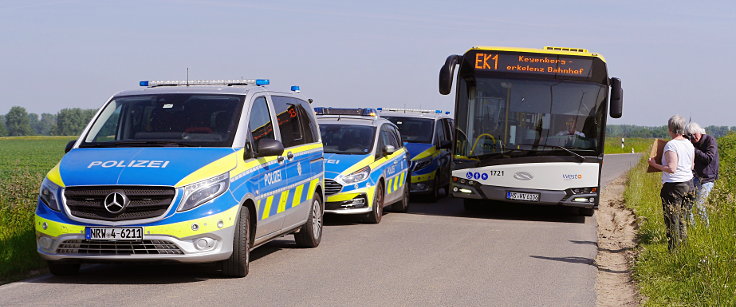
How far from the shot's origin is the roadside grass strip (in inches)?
341

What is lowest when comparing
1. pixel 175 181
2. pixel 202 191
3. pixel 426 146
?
pixel 426 146

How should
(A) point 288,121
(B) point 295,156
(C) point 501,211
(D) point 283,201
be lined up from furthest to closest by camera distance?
1. (C) point 501,211
2. (A) point 288,121
3. (B) point 295,156
4. (D) point 283,201

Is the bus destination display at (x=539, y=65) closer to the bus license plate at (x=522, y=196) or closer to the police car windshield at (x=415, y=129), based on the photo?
the bus license plate at (x=522, y=196)

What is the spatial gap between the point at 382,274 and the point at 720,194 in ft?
18.9

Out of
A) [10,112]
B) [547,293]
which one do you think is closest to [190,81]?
[547,293]

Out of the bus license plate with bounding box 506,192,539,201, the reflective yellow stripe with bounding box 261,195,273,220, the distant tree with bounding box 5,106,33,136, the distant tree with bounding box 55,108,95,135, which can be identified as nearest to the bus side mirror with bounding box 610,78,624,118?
the bus license plate with bounding box 506,192,539,201

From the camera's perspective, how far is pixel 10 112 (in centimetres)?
12206

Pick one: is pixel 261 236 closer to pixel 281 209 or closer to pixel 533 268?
pixel 281 209

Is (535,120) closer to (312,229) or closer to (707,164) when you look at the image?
(707,164)

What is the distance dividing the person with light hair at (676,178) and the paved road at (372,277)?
108 cm

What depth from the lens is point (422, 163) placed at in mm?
20906

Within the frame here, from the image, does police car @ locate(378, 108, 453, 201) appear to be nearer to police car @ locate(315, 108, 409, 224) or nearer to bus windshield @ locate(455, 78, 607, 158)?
police car @ locate(315, 108, 409, 224)

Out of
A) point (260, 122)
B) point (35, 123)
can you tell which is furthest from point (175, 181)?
point (35, 123)

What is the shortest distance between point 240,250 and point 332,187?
6.47 m
